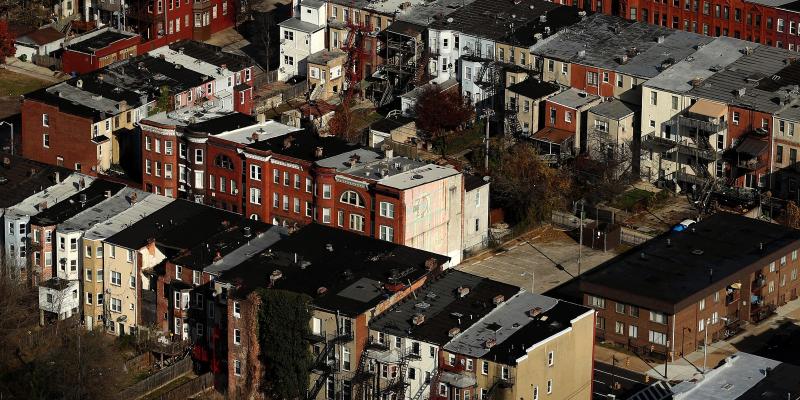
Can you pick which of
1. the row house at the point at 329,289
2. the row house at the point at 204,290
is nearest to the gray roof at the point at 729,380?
the row house at the point at 329,289

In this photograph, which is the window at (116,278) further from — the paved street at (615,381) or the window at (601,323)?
the paved street at (615,381)

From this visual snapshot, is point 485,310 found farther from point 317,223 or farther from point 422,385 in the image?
point 317,223

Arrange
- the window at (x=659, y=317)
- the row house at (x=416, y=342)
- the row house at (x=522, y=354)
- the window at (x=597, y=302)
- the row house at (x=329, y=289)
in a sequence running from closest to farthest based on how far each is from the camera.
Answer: the row house at (x=522, y=354)
the row house at (x=416, y=342)
the row house at (x=329, y=289)
the window at (x=659, y=317)
the window at (x=597, y=302)

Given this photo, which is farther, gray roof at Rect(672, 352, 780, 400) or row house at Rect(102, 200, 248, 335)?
row house at Rect(102, 200, 248, 335)

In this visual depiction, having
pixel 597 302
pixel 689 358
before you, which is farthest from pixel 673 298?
pixel 597 302

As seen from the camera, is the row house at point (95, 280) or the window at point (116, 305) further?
the row house at point (95, 280)

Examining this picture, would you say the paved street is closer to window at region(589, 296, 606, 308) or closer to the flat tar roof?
window at region(589, 296, 606, 308)

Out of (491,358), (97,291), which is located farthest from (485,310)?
(97,291)

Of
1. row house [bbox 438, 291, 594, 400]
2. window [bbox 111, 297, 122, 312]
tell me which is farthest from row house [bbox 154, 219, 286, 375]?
row house [bbox 438, 291, 594, 400]
